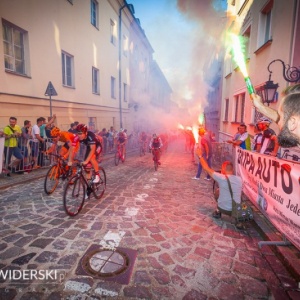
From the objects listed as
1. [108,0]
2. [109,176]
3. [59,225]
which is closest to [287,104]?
[59,225]

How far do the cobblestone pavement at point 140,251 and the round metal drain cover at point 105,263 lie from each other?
0.32 ft

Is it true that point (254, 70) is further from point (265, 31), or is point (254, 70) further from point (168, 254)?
point (168, 254)

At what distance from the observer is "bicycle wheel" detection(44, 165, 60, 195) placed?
235 inches

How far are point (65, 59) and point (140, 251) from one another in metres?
11.7

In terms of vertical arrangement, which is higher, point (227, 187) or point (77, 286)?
point (227, 187)

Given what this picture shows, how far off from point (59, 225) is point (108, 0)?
59.3 feet

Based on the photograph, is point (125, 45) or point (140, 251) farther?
point (125, 45)

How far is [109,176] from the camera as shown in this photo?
866 centimetres

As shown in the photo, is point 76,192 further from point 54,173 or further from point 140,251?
point 140,251

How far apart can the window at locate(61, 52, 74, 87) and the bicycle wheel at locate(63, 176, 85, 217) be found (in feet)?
28.7

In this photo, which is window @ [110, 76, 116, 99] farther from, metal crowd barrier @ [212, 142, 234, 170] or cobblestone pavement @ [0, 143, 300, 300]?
cobblestone pavement @ [0, 143, 300, 300]

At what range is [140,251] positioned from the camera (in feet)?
11.3

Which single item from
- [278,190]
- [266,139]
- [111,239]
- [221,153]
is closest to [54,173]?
[111,239]

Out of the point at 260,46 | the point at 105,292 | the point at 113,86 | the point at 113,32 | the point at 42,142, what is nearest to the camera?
the point at 105,292
